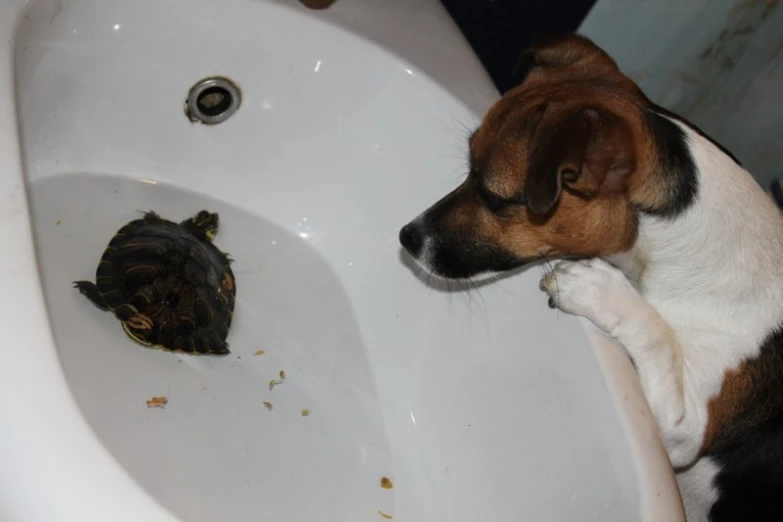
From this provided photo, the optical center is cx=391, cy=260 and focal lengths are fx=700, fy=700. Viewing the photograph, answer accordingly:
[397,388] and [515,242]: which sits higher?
[515,242]

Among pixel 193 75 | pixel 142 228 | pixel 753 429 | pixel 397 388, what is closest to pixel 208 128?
pixel 193 75

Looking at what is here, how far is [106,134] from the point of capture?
230 centimetres

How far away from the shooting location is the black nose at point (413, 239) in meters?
1.91

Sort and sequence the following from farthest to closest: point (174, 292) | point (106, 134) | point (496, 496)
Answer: point (106, 134) → point (174, 292) → point (496, 496)

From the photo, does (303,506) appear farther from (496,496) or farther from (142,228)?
(142,228)

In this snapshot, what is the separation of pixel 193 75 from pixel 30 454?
143 centimetres

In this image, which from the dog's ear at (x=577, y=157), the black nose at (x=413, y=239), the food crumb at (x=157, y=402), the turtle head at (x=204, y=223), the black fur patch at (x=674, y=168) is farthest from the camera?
the turtle head at (x=204, y=223)

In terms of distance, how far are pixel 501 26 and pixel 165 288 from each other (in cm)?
215

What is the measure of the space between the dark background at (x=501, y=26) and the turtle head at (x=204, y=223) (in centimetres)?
164

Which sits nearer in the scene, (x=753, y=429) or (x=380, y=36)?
(x=753, y=429)

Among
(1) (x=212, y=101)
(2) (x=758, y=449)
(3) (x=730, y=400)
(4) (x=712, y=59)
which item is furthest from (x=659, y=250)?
(4) (x=712, y=59)

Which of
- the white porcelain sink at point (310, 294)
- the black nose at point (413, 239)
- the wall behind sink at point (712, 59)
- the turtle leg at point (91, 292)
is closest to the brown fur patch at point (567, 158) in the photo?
the black nose at point (413, 239)

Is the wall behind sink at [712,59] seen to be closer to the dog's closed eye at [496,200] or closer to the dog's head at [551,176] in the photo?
the dog's head at [551,176]

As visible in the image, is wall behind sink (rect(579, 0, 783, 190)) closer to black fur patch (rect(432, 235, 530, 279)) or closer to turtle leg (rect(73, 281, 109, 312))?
black fur patch (rect(432, 235, 530, 279))
